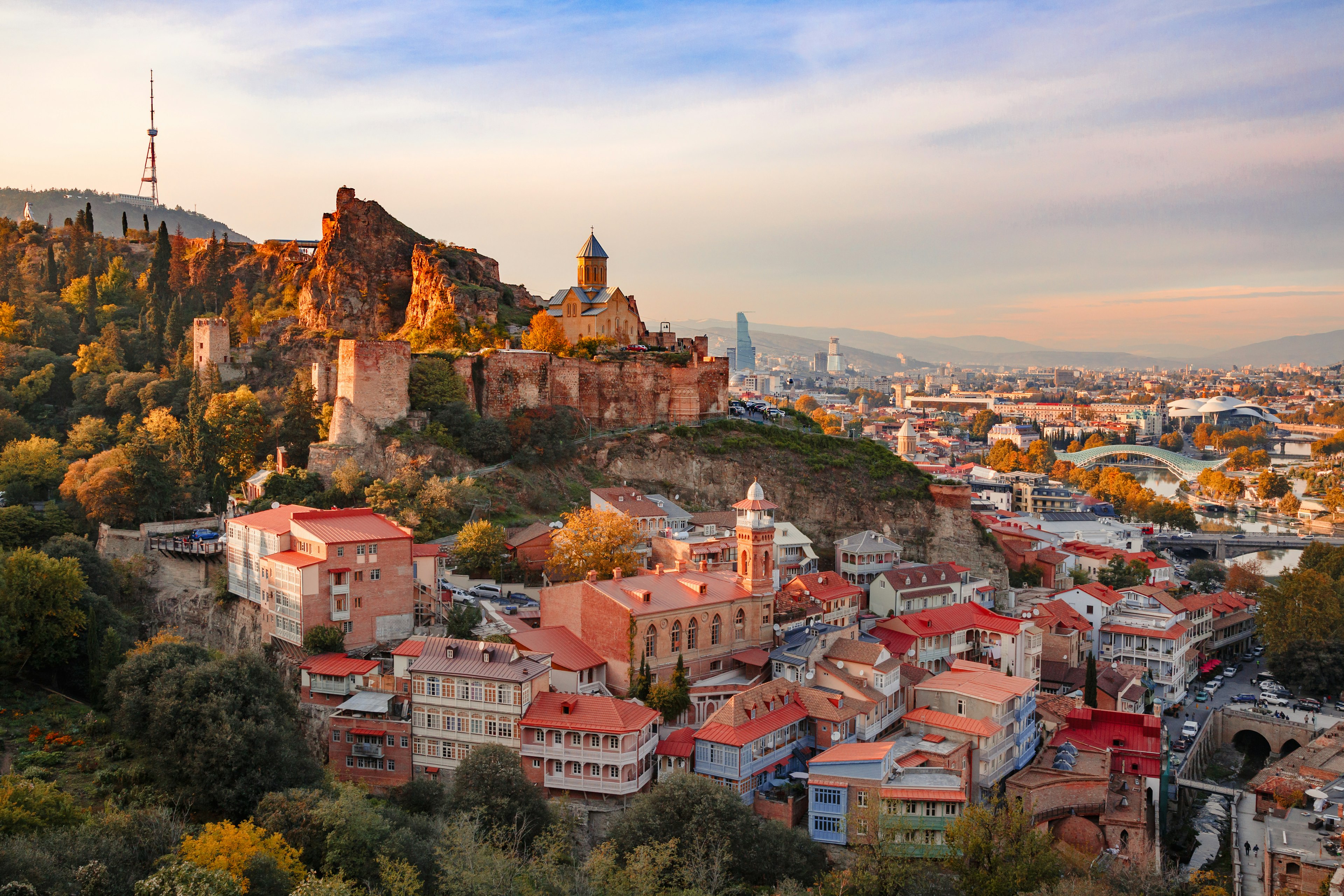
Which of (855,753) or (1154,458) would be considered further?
(1154,458)

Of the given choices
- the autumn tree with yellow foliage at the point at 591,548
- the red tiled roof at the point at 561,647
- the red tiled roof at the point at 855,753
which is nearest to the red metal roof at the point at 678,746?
the red tiled roof at the point at 855,753

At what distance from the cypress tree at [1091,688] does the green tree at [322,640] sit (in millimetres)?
22238

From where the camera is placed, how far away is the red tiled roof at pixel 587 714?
23703 millimetres

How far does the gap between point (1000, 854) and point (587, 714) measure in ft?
30.0

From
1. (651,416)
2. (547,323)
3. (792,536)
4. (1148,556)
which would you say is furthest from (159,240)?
(1148,556)

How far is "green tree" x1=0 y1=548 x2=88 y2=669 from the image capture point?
85.2ft

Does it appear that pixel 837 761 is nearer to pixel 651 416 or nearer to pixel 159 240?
pixel 651 416

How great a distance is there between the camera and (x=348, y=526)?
93.6ft

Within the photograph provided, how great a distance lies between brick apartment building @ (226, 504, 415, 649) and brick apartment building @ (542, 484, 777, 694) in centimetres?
408

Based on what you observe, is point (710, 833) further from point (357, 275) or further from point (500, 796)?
point (357, 275)

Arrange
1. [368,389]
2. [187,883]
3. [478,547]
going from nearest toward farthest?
[187,883] < [478,547] < [368,389]

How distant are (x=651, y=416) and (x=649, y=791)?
25.8 metres

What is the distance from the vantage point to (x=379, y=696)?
997 inches

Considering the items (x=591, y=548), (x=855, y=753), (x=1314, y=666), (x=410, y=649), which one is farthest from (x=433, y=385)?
(x=1314, y=666)
